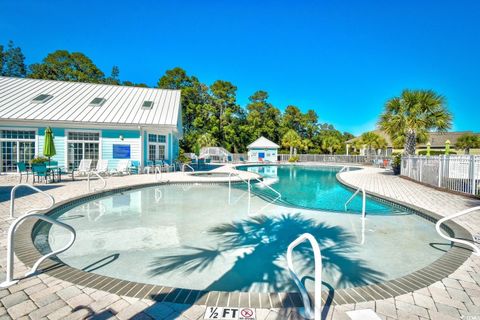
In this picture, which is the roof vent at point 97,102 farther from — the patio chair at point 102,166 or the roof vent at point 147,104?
the patio chair at point 102,166

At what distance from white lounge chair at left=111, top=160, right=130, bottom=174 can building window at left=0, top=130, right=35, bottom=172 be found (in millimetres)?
4740

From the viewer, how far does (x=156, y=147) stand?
16.6m

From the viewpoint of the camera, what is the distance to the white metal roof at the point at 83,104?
14209 millimetres

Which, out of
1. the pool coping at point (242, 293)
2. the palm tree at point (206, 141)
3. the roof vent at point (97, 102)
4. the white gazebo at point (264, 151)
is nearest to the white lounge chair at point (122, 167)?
the roof vent at point (97, 102)

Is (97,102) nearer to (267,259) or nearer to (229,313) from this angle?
(267,259)

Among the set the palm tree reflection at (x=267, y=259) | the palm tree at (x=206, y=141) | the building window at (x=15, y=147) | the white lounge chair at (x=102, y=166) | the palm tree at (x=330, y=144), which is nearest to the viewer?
the palm tree reflection at (x=267, y=259)

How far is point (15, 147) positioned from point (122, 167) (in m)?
6.07

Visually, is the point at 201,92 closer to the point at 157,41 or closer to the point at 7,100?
the point at 157,41

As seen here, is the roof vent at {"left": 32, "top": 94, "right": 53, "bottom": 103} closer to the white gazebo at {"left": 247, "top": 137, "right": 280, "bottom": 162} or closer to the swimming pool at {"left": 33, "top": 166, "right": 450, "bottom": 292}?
the swimming pool at {"left": 33, "top": 166, "right": 450, "bottom": 292}

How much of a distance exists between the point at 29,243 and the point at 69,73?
4220 cm

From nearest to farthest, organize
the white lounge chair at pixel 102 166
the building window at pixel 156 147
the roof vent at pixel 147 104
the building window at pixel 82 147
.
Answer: the white lounge chair at pixel 102 166
the building window at pixel 82 147
the building window at pixel 156 147
the roof vent at pixel 147 104

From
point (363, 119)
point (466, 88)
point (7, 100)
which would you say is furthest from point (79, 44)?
point (466, 88)

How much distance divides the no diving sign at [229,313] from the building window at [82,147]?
596 inches

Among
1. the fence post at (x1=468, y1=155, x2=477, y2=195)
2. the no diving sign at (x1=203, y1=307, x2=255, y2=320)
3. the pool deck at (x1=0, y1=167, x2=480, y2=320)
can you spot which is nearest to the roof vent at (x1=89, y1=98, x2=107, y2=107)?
the pool deck at (x1=0, y1=167, x2=480, y2=320)
